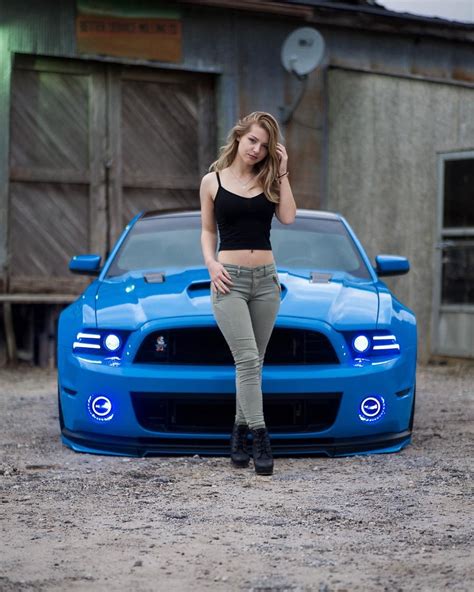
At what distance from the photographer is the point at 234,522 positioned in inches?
166

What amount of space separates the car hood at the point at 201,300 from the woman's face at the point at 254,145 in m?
0.84

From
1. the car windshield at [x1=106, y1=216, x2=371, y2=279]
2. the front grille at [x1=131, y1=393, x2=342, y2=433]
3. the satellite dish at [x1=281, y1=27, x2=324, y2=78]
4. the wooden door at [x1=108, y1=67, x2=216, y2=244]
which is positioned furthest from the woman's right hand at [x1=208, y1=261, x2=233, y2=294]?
the satellite dish at [x1=281, y1=27, x2=324, y2=78]

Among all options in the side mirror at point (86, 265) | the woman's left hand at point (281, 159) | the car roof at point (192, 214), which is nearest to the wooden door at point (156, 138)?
the car roof at point (192, 214)

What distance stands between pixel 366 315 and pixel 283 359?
0.50 m

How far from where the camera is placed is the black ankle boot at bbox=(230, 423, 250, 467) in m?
5.27

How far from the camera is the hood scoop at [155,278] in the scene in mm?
6031

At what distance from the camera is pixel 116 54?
1123 cm

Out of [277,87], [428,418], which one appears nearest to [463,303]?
[277,87]

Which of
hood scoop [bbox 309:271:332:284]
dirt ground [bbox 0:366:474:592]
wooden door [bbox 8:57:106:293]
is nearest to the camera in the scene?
dirt ground [bbox 0:366:474:592]

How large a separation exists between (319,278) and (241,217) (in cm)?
105

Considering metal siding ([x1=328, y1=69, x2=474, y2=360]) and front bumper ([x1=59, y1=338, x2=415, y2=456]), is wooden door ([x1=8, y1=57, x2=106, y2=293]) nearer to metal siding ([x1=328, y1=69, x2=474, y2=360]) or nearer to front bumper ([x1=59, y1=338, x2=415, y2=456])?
metal siding ([x1=328, y1=69, x2=474, y2=360])

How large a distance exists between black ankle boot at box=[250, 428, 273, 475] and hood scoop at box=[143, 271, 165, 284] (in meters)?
1.25

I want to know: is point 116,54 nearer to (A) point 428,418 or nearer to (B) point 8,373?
(B) point 8,373

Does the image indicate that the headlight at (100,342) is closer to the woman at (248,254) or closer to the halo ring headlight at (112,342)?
the halo ring headlight at (112,342)
